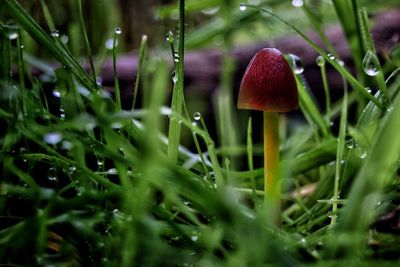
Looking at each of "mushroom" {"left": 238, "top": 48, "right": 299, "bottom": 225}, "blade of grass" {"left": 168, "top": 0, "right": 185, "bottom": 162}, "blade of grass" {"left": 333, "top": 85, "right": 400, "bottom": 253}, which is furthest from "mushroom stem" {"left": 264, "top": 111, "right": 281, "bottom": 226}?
"blade of grass" {"left": 333, "top": 85, "right": 400, "bottom": 253}

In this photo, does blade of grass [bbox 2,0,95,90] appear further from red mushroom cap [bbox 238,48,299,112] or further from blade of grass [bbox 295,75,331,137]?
blade of grass [bbox 295,75,331,137]

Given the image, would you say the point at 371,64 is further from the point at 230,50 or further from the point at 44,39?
the point at 230,50

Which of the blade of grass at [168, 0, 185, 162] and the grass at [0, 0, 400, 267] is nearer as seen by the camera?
the grass at [0, 0, 400, 267]

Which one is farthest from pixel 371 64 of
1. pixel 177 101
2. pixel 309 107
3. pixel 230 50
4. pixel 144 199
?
pixel 230 50

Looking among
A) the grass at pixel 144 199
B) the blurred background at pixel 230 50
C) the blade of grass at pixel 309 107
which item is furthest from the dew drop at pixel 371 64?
the blurred background at pixel 230 50

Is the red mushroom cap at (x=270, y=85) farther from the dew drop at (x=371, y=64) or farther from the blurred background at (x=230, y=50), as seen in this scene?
the blurred background at (x=230, y=50)

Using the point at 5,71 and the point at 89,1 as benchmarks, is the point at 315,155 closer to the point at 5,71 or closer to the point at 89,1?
the point at 5,71


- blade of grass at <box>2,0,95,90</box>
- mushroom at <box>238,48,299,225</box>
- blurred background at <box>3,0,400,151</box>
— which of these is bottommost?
blurred background at <box>3,0,400,151</box>
